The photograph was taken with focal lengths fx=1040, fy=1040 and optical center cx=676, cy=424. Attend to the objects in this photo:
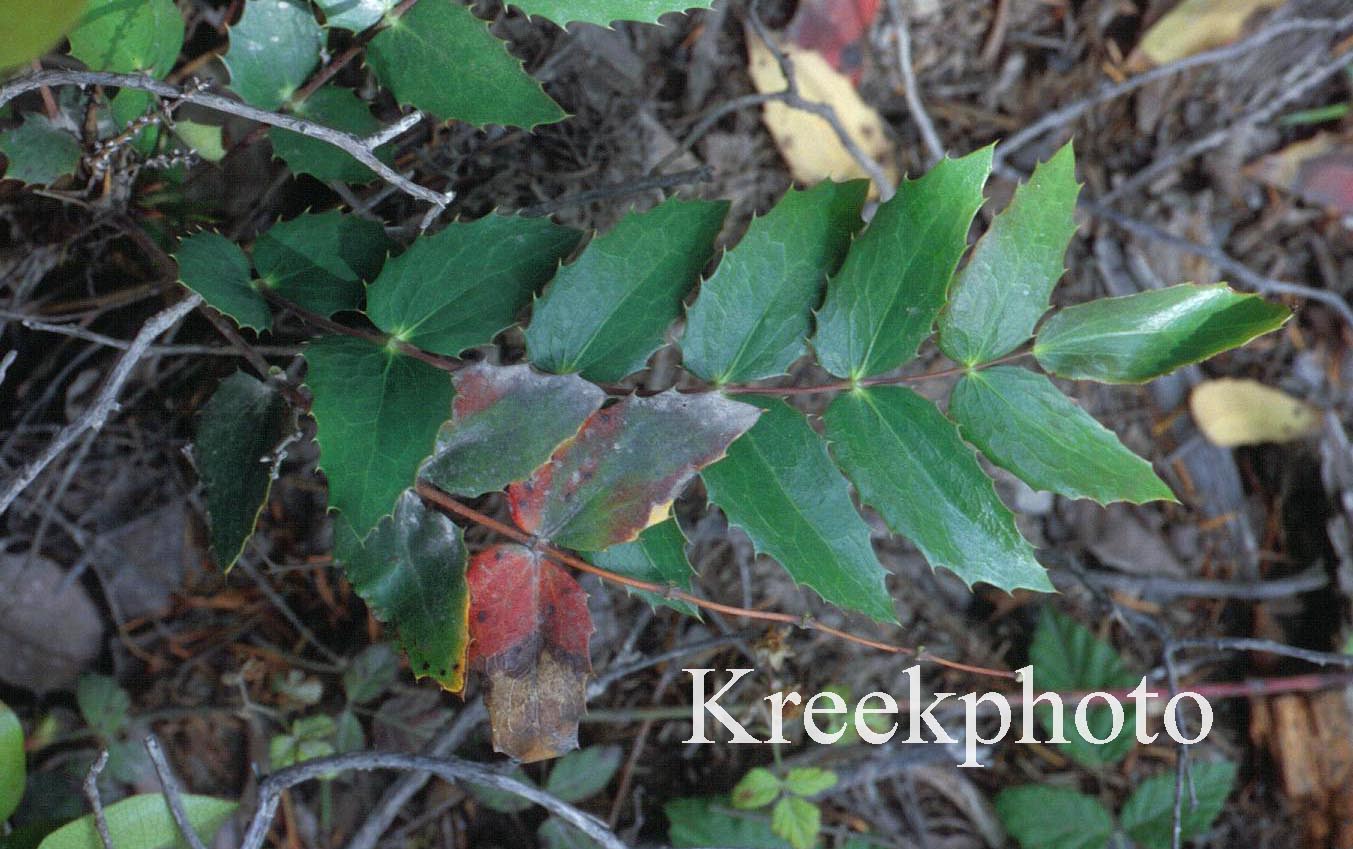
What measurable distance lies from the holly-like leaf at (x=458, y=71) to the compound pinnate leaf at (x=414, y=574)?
44 centimetres

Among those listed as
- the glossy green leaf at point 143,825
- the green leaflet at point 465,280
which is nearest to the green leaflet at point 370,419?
the green leaflet at point 465,280

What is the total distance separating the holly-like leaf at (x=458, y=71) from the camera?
1.16 metres

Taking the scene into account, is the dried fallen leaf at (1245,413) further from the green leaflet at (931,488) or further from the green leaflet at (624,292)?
the green leaflet at (624,292)

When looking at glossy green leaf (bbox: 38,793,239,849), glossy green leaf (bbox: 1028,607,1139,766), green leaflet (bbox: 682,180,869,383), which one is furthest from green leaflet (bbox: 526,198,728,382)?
glossy green leaf (bbox: 1028,607,1139,766)

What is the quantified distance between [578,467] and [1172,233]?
1.46m

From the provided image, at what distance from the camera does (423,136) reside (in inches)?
58.9

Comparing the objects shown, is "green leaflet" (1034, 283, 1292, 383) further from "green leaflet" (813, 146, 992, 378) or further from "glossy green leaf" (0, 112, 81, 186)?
"glossy green leaf" (0, 112, 81, 186)

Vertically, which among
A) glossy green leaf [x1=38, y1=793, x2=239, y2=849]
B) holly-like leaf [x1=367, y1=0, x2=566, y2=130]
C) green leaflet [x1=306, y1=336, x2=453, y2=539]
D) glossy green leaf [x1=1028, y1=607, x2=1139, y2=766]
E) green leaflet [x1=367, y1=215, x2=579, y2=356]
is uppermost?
holly-like leaf [x1=367, y1=0, x2=566, y2=130]

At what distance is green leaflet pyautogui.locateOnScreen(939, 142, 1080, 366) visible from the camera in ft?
3.76

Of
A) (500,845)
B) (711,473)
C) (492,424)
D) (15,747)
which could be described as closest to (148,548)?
(15,747)

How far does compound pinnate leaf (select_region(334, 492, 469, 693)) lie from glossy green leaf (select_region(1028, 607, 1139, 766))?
1182 millimetres

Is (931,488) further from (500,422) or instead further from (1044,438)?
(500,422)

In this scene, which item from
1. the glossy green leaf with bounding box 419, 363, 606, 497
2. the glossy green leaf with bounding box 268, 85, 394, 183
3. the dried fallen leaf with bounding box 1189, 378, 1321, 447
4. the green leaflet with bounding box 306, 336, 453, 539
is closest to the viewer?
the green leaflet with bounding box 306, 336, 453, 539

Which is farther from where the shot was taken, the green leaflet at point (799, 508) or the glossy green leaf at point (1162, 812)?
the glossy green leaf at point (1162, 812)
